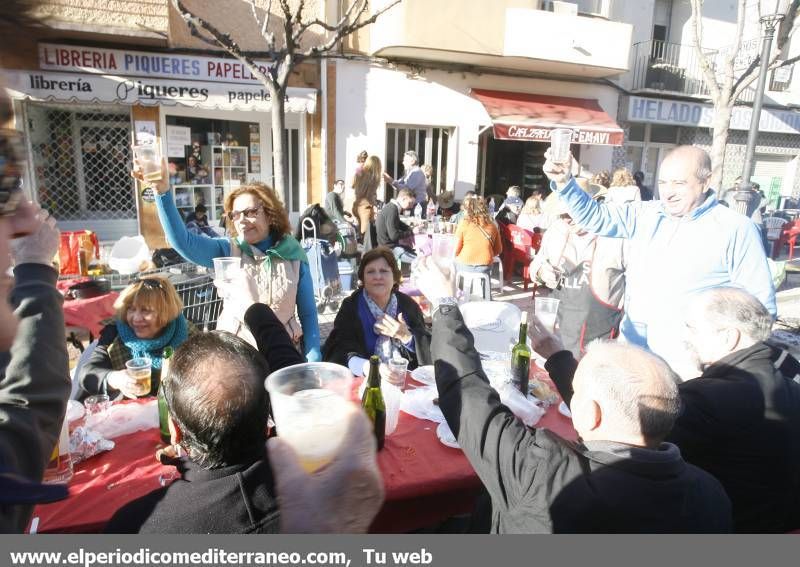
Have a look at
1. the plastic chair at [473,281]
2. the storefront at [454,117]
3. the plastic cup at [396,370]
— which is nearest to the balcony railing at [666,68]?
the storefront at [454,117]

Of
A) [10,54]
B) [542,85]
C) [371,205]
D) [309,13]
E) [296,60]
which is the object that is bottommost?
[371,205]

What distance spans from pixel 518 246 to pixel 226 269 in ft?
21.3

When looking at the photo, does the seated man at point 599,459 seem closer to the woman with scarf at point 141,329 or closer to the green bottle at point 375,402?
the green bottle at point 375,402

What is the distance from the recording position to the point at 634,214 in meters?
3.38

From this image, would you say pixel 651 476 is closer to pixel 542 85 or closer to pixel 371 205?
pixel 371 205

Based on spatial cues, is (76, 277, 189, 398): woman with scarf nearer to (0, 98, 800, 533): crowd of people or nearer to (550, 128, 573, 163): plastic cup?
→ (0, 98, 800, 533): crowd of people

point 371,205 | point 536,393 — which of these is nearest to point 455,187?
point 371,205

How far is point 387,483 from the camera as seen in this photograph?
6.35ft

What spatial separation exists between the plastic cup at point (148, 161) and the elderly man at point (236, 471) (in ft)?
4.18

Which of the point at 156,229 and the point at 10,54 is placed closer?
the point at 10,54

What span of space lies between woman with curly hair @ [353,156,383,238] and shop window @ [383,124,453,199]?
3.81m

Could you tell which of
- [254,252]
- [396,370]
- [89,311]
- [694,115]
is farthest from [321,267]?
[694,115]

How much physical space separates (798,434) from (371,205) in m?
6.64

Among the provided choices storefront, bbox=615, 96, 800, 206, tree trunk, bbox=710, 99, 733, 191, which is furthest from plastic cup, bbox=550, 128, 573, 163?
storefront, bbox=615, 96, 800, 206
